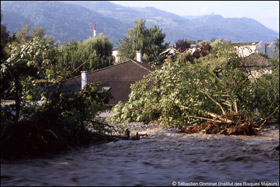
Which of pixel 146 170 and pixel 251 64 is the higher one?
pixel 251 64

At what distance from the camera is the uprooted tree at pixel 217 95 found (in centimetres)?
1141

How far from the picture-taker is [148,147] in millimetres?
9625

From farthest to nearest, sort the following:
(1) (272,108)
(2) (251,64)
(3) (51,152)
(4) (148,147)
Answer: (2) (251,64) → (1) (272,108) → (4) (148,147) → (3) (51,152)

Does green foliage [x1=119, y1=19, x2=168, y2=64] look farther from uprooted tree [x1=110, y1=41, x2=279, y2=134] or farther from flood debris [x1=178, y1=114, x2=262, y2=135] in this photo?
flood debris [x1=178, y1=114, x2=262, y2=135]

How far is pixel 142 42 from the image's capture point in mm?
71625

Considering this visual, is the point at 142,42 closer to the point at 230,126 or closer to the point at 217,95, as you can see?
the point at 217,95

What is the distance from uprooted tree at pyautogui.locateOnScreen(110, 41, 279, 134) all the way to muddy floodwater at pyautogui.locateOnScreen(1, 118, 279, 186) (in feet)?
3.41

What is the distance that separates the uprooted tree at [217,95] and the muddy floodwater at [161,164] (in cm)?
104

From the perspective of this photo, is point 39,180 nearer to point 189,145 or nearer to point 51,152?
point 51,152

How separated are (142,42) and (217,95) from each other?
6012cm

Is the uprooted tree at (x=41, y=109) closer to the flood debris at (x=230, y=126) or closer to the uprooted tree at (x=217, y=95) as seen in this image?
the flood debris at (x=230, y=126)

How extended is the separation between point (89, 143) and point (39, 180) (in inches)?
128

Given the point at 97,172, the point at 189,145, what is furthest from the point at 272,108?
the point at 97,172

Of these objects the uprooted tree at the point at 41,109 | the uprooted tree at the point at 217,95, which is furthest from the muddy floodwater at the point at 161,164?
the uprooted tree at the point at 217,95
